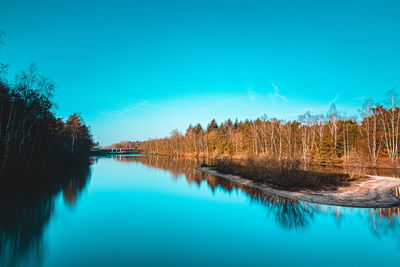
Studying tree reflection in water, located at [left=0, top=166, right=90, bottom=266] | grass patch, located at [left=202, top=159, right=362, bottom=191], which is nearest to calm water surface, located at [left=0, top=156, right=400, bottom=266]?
tree reflection in water, located at [left=0, top=166, right=90, bottom=266]

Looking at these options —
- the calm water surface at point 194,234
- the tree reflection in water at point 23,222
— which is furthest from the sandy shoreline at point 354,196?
the tree reflection in water at point 23,222

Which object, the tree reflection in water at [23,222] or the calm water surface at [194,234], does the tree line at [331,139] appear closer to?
the calm water surface at [194,234]

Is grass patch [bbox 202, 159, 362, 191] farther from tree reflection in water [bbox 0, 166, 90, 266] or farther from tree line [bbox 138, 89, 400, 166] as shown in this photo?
tree reflection in water [bbox 0, 166, 90, 266]

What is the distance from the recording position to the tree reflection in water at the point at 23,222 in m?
4.77

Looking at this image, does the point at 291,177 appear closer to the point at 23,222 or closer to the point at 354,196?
the point at 354,196

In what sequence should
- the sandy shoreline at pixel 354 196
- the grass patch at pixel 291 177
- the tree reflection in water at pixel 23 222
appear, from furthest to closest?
1. the grass patch at pixel 291 177
2. the sandy shoreline at pixel 354 196
3. the tree reflection in water at pixel 23 222

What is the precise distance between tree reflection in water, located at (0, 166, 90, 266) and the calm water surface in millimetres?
22

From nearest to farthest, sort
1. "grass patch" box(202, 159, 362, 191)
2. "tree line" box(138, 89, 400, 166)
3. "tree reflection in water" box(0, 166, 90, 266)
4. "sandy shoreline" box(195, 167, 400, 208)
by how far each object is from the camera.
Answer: "tree reflection in water" box(0, 166, 90, 266) < "sandy shoreline" box(195, 167, 400, 208) < "grass patch" box(202, 159, 362, 191) < "tree line" box(138, 89, 400, 166)

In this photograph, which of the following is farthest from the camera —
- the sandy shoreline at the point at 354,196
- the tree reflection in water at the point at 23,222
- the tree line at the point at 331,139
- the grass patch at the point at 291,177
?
the tree line at the point at 331,139

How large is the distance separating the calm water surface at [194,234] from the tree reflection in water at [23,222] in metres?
0.02

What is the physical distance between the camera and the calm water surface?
15.9 ft


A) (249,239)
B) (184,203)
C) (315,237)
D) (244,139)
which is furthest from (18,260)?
(244,139)

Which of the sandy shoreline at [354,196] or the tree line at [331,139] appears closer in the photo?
the sandy shoreline at [354,196]

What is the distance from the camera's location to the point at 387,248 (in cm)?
541
